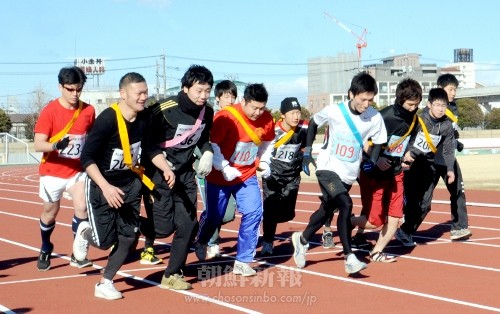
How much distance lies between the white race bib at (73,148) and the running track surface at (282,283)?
1255 millimetres

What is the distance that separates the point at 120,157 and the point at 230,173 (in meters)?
1.34

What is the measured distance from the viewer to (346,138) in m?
8.72

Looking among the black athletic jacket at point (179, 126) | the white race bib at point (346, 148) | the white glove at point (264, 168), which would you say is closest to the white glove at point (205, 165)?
the black athletic jacket at point (179, 126)

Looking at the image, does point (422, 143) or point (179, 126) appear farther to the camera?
point (422, 143)

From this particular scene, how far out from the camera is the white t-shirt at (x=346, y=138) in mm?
8711

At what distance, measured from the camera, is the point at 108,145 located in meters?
7.31

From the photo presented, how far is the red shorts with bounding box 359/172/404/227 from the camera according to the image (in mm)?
9594

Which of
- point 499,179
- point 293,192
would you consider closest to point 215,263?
point 293,192

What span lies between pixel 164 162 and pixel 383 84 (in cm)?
13898

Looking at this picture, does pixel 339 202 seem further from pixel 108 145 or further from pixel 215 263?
pixel 108 145

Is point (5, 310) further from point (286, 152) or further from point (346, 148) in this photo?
point (286, 152)

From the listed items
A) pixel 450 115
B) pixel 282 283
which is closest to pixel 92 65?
pixel 450 115

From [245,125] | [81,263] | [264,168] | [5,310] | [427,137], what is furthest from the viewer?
[427,137]

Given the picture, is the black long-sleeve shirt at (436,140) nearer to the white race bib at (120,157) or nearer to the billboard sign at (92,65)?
the white race bib at (120,157)
